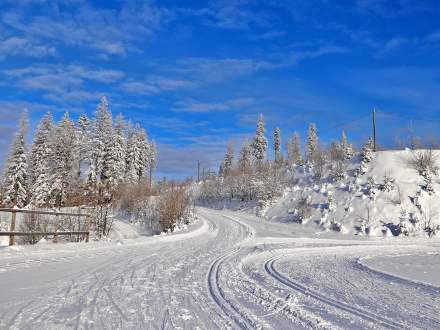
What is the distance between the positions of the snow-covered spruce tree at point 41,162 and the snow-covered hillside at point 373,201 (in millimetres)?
22532

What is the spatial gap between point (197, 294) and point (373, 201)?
25018mm

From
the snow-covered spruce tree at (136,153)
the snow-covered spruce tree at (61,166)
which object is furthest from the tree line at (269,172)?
the snow-covered spruce tree at (61,166)

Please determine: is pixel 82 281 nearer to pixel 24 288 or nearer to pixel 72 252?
pixel 24 288

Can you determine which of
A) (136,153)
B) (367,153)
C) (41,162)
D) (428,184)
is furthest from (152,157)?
(428,184)

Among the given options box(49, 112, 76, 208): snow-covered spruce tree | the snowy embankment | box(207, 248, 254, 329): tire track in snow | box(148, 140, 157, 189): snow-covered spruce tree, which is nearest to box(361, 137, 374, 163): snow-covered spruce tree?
the snowy embankment

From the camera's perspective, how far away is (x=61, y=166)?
38.3 meters

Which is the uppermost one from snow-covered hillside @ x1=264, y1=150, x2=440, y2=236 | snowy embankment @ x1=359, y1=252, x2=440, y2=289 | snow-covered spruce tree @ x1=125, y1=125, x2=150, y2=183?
snow-covered spruce tree @ x1=125, y1=125, x2=150, y2=183

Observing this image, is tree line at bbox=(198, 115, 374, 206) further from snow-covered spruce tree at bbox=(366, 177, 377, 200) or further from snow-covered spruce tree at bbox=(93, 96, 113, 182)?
snow-covered spruce tree at bbox=(93, 96, 113, 182)

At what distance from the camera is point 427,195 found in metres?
28.2

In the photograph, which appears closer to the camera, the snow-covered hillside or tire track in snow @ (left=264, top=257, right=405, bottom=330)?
tire track in snow @ (left=264, top=257, right=405, bottom=330)

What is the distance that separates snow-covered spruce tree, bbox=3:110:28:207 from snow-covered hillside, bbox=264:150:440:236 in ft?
84.8

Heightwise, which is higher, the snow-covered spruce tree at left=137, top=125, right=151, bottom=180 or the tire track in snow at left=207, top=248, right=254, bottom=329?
the snow-covered spruce tree at left=137, top=125, right=151, bottom=180

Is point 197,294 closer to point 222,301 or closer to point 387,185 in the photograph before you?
point 222,301

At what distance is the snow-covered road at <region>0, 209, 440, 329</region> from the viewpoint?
4961mm
